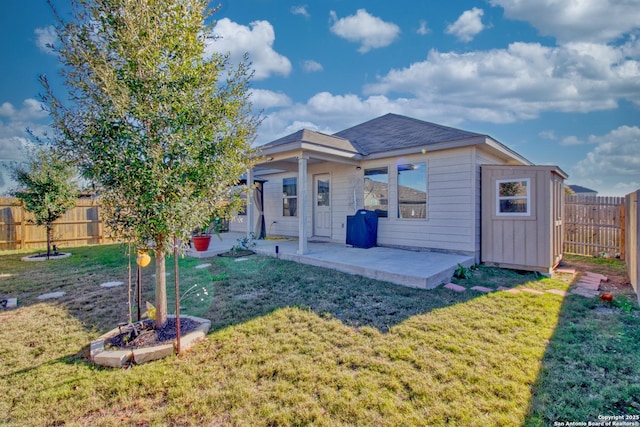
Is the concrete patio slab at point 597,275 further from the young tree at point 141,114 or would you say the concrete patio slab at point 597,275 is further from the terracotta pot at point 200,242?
the terracotta pot at point 200,242

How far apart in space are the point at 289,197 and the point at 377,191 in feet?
12.9

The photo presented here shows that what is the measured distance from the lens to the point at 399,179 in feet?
24.8

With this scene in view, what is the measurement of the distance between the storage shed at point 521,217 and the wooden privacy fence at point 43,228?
1123 cm

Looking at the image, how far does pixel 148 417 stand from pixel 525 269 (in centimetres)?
676

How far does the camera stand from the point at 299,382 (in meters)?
2.32

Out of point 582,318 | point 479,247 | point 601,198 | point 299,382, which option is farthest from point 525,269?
point 299,382

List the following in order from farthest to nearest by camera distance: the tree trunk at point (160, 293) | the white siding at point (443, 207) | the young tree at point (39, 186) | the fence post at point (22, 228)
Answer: the fence post at point (22, 228) → the young tree at point (39, 186) → the white siding at point (443, 207) → the tree trunk at point (160, 293)

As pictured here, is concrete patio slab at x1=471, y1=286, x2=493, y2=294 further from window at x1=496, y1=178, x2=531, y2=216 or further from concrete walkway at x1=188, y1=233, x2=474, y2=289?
window at x1=496, y1=178, x2=531, y2=216

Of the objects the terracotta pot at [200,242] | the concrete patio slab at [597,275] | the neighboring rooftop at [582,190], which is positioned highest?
the neighboring rooftop at [582,190]

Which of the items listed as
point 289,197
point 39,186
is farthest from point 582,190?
point 39,186

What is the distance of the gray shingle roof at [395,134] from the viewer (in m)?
6.99

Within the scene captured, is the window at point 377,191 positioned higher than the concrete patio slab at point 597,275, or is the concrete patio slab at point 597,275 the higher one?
the window at point 377,191

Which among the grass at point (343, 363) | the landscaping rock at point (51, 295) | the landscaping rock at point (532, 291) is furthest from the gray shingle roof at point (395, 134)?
the landscaping rock at point (51, 295)

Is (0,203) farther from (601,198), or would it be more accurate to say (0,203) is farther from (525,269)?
(601,198)
